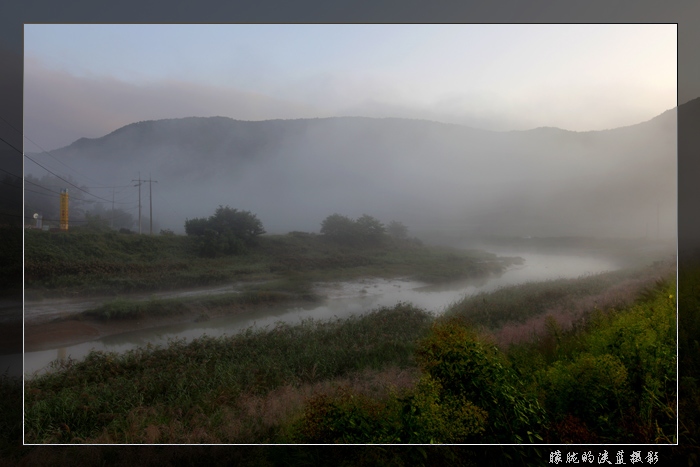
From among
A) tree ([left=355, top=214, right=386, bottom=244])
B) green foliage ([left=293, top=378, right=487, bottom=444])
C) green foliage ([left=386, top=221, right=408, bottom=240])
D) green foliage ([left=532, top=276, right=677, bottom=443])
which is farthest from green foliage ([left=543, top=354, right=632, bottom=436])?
tree ([left=355, top=214, right=386, bottom=244])

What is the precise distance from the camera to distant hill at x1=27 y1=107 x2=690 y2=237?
3.73m

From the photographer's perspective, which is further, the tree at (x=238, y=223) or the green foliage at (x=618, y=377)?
the tree at (x=238, y=223)

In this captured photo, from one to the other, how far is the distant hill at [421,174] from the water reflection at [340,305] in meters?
0.38

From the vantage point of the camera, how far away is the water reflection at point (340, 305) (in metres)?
3.69

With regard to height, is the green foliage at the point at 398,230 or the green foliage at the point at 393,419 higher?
the green foliage at the point at 398,230

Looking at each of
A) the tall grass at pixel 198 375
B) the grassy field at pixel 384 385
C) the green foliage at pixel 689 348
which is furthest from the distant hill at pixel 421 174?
the tall grass at pixel 198 375

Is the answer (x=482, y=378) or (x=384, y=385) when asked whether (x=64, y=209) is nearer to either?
(x=384, y=385)

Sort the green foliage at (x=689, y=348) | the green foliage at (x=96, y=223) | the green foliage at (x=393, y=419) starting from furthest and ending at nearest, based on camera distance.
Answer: the green foliage at (x=96, y=223) < the green foliage at (x=689, y=348) < the green foliage at (x=393, y=419)

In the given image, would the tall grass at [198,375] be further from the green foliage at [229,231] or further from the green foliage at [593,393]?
the green foliage at [593,393]

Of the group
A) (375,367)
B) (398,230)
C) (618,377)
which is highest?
(398,230)

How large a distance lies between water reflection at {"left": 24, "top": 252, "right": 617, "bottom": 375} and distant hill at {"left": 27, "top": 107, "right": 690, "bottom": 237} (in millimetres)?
382

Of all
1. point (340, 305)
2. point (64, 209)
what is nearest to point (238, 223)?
point (340, 305)

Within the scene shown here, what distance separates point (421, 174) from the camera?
3.76 m

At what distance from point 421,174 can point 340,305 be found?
1190 mm
